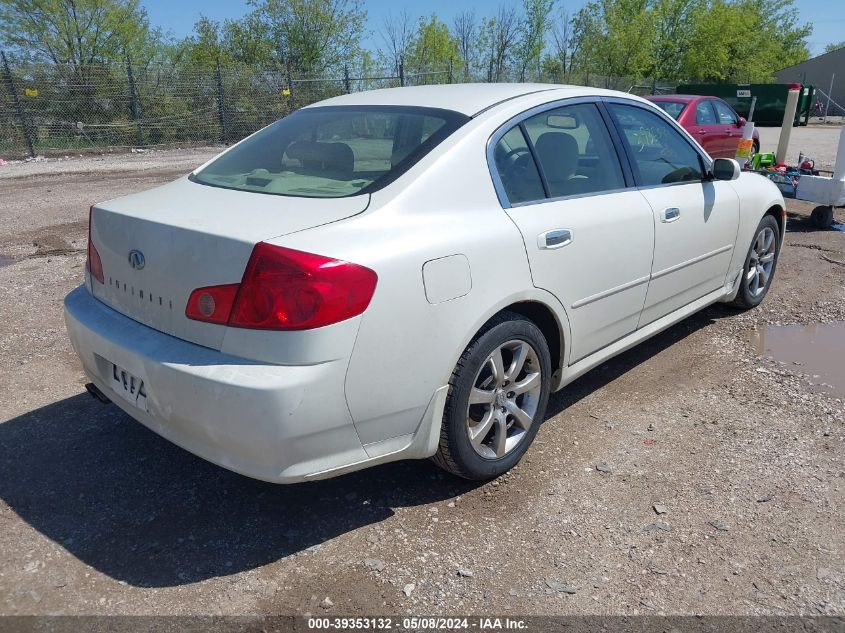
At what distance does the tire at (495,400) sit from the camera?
2.64 m

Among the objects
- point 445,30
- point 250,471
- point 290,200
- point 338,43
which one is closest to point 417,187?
point 290,200

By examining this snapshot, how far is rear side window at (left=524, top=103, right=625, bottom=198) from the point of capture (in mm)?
3144

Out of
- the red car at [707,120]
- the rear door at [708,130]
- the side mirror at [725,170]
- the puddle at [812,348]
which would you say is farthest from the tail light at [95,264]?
the rear door at [708,130]

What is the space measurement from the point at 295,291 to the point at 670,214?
2398mm

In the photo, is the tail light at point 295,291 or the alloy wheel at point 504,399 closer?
the tail light at point 295,291

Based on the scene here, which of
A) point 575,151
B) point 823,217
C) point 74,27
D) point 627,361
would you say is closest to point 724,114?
point 823,217

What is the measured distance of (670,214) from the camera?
12.1 ft

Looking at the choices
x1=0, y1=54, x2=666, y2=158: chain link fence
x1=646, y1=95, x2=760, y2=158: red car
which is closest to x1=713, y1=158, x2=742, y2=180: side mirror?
x1=646, y1=95, x2=760, y2=158: red car

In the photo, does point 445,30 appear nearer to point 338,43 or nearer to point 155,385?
point 338,43

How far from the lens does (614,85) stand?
3300 centimetres

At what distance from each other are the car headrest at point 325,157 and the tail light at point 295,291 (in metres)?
0.72

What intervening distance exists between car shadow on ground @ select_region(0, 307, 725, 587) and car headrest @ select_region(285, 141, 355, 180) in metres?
1.37

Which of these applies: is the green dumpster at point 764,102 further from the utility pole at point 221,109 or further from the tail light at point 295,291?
the tail light at point 295,291

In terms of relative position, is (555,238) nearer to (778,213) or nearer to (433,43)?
(778,213)
